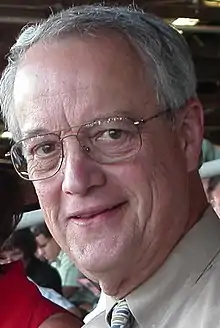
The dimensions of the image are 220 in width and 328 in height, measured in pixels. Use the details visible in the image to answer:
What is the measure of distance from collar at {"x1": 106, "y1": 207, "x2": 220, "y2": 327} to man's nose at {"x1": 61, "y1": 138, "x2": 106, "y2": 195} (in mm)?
190

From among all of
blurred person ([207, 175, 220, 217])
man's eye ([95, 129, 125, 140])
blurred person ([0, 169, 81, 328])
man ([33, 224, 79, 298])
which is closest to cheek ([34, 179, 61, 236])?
man's eye ([95, 129, 125, 140])

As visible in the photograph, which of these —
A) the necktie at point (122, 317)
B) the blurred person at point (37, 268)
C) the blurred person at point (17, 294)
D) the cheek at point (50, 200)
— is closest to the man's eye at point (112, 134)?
the cheek at point (50, 200)

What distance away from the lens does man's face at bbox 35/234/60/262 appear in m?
3.82

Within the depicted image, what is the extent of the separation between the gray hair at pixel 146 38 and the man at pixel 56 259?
2469mm

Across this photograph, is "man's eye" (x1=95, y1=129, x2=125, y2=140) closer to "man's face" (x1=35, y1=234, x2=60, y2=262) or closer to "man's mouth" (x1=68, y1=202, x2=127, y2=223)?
"man's mouth" (x1=68, y1=202, x2=127, y2=223)

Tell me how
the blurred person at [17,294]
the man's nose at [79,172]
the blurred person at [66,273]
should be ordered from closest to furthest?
the man's nose at [79,172], the blurred person at [17,294], the blurred person at [66,273]

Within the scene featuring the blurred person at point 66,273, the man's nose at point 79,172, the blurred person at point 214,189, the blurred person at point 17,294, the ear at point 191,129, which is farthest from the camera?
the blurred person at point 66,273

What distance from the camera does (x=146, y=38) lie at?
1280 mm

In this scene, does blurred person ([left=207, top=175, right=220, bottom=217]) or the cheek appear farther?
blurred person ([left=207, top=175, right=220, bottom=217])

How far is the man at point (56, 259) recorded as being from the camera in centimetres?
376

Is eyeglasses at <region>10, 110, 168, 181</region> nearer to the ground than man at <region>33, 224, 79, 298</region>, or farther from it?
farther from it

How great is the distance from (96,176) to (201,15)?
4.20 metres

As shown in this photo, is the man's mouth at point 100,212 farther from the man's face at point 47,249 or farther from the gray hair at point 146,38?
the man's face at point 47,249

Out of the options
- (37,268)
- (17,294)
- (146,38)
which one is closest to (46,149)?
(146,38)
